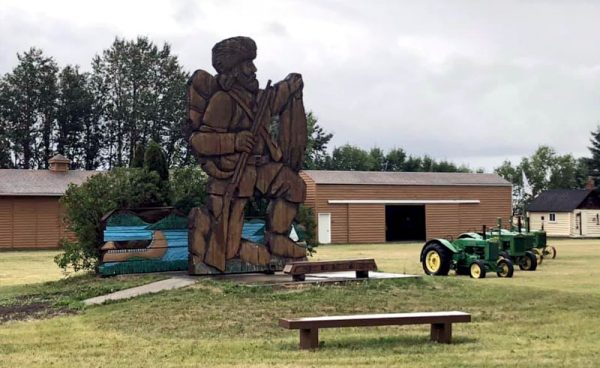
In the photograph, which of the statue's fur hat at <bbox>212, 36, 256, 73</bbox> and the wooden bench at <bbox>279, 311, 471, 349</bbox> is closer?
the wooden bench at <bbox>279, 311, 471, 349</bbox>

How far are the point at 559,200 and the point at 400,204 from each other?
864 inches

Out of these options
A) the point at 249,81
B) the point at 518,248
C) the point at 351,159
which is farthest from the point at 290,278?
the point at 351,159

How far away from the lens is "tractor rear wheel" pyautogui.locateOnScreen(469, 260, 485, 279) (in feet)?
66.4

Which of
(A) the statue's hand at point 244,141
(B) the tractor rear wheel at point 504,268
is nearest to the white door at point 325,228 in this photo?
(B) the tractor rear wheel at point 504,268

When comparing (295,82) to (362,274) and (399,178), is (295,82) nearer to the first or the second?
(362,274)

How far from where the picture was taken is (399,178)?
49.2m

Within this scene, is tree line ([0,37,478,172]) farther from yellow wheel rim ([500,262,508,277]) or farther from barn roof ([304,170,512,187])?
yellow wheel rim ([500,262,508,277])

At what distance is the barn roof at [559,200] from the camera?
62.7 metres

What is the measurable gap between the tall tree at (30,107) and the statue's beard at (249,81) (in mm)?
45904

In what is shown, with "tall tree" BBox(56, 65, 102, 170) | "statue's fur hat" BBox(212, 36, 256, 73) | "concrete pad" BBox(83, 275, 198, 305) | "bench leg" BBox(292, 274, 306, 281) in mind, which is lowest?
"concrete pad" BBox(83, 275, 198, 305)

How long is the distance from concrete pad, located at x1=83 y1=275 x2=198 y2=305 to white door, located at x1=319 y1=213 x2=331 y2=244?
29710 millimetres

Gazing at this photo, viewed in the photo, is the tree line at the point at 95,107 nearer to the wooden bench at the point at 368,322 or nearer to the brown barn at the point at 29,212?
the brown barn at the point at 29,212

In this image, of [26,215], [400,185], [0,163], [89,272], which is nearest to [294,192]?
[89,272]

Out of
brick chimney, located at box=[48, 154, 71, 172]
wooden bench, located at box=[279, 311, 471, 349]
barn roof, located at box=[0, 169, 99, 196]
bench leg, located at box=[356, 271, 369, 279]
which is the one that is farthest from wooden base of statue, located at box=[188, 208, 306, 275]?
brick chimney, located at box=[48, 154, 71, 172]
